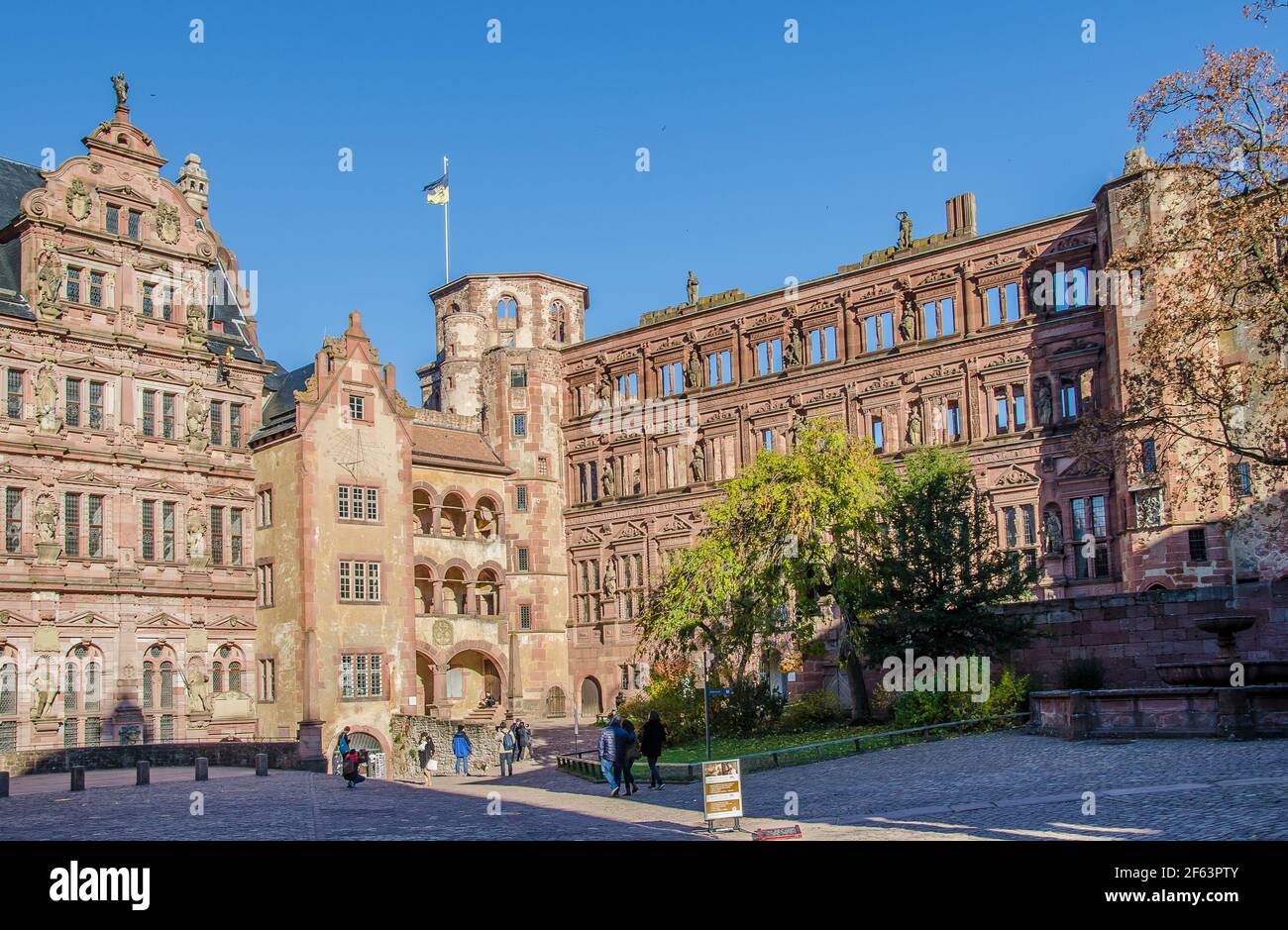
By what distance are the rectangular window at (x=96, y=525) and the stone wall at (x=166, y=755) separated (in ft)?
23.4

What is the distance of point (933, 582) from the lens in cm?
3625

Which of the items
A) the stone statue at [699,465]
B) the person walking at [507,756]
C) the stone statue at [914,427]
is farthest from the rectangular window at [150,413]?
the stone statue at [914,427]

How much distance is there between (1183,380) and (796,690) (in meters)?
28.0

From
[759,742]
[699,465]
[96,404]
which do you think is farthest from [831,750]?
[96,404]

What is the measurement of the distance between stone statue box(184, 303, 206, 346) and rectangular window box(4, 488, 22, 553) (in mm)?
8696

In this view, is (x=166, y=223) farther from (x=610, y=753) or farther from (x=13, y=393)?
(x=610, y=753)

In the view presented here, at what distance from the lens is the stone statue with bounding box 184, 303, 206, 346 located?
49.3 m

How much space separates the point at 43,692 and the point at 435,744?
1319 cm

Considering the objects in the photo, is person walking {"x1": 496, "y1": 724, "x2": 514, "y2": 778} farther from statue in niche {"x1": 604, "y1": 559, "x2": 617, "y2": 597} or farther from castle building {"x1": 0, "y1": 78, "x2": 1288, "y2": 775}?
statue in niche {"x1": 604, "y1": 559, "x2": 617, "y2": 597}

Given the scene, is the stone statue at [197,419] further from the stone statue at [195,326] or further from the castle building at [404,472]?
the stone statue at [195,326]

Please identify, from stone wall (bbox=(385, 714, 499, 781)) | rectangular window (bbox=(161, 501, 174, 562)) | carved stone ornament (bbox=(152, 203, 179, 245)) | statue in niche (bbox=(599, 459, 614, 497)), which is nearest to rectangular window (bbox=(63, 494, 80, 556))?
rectangular window (bbox=(161, 501, 174, 562))

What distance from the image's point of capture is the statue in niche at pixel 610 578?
6131 cm
